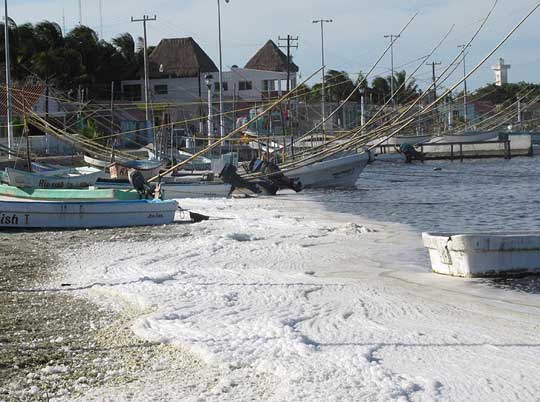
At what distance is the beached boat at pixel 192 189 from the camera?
2936 centimetres

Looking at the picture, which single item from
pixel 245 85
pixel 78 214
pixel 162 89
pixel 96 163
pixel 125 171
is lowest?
pixel 78 214

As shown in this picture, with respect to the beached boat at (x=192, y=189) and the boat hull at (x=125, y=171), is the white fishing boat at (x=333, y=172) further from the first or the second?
the boat hull at (x=125, y=171)

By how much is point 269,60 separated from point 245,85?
11221 millimetres

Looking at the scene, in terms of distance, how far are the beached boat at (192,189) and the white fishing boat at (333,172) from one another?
18.5 ft

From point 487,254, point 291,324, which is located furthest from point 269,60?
point 291,324

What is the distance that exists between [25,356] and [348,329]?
3.32m

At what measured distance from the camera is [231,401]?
22.9 feet

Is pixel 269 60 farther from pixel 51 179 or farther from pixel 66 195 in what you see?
pixel 66 195

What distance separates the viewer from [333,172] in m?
37.7

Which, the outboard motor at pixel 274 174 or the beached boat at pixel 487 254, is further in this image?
the outboard motor at pixel 274 174

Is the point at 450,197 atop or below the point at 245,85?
below

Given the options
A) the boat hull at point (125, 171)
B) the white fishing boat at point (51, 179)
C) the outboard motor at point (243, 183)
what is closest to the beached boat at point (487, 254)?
the white fishing boat at point (51, 179)

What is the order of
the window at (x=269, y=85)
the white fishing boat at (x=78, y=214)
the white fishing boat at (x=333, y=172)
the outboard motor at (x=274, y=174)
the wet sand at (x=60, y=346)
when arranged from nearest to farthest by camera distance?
the wet sand at (x=60, y=346) → the white fishing boat at (x=78, y=214) → the outboard motor at (x=274, y=174) → the white fishing boat at (x=333, y=172) → the window at (x=269, y=85)

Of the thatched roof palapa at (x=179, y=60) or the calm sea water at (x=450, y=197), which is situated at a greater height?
the thatched roof palapa at (x=179, y=60)
